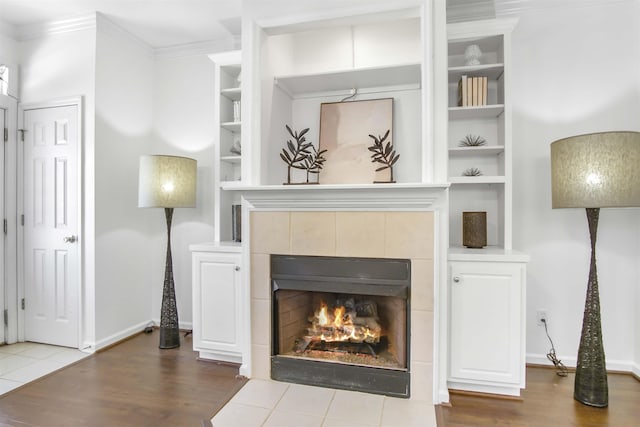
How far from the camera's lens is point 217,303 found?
264 cm

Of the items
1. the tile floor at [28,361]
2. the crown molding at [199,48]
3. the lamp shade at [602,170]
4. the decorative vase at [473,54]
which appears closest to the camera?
the lamp shade at [602,170]

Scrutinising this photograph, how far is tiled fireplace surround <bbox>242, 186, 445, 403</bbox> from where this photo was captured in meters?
2.13

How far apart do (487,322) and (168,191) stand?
2512 mm

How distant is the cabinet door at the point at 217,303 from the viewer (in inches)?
102

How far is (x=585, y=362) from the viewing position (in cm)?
211

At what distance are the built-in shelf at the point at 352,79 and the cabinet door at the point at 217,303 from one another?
1403 mm

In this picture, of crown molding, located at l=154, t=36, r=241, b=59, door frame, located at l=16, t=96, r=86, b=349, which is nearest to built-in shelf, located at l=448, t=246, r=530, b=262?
crown molding, located at l=154, t=36, r=241, b=59

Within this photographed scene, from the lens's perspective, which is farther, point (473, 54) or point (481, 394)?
point (473, 54)

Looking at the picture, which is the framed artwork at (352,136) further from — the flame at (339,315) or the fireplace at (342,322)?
the flame at (339,315)

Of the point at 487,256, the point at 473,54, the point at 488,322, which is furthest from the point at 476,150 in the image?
the point at 488,322

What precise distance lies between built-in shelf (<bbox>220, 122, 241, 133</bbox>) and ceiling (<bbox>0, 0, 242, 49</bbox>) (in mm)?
883

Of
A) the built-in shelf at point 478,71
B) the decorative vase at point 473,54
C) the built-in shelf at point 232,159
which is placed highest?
the decorative vase at point 473,54

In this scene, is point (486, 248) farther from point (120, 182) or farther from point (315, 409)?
point (120, 182)


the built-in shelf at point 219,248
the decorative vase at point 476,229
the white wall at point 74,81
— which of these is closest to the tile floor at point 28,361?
the white wall at point 74,81
